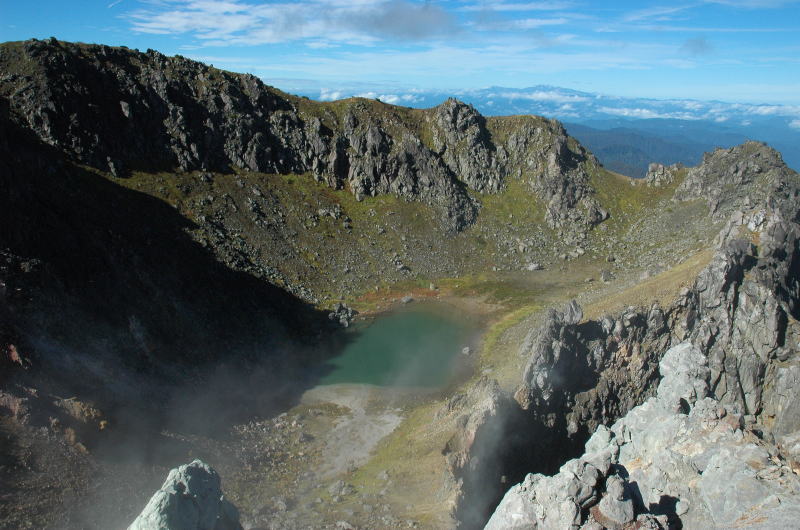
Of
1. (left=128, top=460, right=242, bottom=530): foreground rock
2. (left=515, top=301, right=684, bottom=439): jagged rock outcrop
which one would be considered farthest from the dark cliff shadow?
(left=515, top=301, right=684, bottom=439): jagged rock outcrop

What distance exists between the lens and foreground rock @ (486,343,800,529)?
23547 millimetres

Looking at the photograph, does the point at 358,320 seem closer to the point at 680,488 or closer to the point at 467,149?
the point at 680,488

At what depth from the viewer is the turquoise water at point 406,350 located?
210ft

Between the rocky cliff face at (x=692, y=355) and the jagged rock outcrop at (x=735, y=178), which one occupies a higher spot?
the jagged rock outcrop at (x=735, y=178)

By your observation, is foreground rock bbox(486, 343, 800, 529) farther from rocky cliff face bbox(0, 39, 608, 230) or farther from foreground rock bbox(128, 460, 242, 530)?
rocky cliff face bbox(0, 39, 608, 230)

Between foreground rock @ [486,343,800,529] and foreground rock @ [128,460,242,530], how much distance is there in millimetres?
14463

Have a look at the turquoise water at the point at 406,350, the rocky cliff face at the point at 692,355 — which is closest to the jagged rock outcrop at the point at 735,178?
the rocky cliff face at the point at 692,355

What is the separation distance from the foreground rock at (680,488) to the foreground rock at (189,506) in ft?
47.5

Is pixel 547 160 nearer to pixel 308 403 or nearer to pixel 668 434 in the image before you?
pixel 308 403

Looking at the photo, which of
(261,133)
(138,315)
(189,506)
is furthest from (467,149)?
(189,506)

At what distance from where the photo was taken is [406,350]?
7138cm

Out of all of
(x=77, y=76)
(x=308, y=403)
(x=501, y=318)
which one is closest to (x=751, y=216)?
(x=501, y=318)

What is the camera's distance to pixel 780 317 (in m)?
58.4

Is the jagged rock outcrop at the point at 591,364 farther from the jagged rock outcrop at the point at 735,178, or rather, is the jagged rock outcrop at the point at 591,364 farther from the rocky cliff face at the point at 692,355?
the jagged rock outcrop at the point at 735,178
